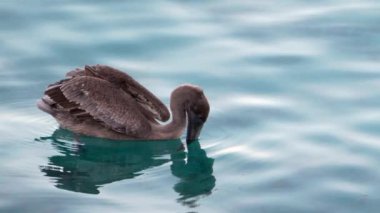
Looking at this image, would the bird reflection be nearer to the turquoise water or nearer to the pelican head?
the turquoise water

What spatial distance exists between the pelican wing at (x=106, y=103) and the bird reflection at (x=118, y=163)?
0.23 metres

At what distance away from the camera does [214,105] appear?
1330 cm

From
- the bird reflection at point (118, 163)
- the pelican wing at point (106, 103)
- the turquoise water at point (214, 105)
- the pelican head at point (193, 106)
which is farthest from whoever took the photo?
the pelican wing at point (106, 103)

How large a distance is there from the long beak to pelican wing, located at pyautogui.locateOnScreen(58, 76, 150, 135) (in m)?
0.46

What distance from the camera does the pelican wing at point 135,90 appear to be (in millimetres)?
12578

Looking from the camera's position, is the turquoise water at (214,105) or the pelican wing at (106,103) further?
the pelican wing at (106,103)

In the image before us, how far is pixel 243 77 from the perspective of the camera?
45.9 ft

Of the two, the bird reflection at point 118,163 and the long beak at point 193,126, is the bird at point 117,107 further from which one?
the bird reflection at point 118,163

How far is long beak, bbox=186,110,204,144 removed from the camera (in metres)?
12.5

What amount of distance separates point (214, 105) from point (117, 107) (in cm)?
130

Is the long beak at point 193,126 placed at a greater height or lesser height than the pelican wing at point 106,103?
lesser

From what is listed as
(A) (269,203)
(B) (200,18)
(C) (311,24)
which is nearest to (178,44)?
(B) (200,18)

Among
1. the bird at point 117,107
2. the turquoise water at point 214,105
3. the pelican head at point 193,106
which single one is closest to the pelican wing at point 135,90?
the bird at point 117,107

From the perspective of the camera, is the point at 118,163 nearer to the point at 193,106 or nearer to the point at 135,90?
the point at 135,90
